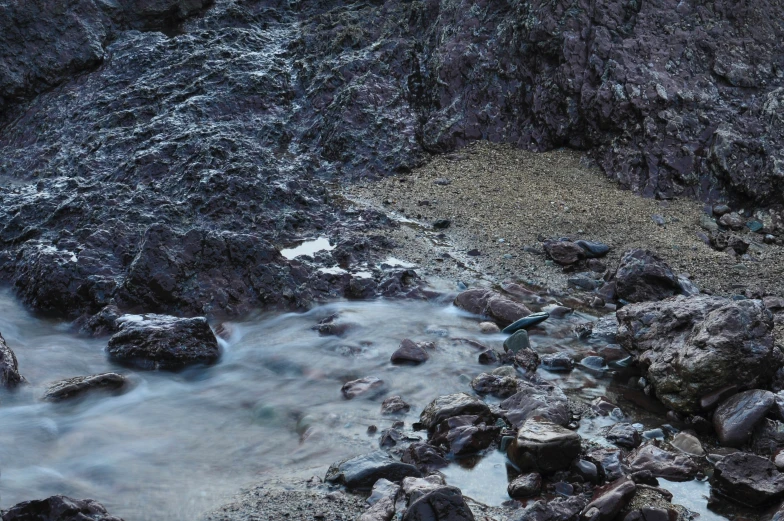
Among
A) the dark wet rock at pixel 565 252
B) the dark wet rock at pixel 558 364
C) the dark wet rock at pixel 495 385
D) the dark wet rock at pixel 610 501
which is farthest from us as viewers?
the dark wet rock at pixel 565 252

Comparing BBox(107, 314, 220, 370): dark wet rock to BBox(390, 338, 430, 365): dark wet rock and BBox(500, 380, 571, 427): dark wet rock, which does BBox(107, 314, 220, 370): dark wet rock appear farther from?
BBox(500, 380, 571, 427): dark wet rock

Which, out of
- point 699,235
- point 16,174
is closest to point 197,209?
point 16,174

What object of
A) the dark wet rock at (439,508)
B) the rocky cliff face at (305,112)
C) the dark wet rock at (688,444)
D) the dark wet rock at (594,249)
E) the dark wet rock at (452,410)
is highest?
the rocky cliff face at (305,112)

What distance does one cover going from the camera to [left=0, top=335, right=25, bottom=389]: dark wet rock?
14.8ft

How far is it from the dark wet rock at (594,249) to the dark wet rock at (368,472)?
3152 mm

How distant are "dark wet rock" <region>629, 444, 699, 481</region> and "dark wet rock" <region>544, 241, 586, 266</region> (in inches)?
102

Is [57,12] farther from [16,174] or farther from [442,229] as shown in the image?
[442,229]

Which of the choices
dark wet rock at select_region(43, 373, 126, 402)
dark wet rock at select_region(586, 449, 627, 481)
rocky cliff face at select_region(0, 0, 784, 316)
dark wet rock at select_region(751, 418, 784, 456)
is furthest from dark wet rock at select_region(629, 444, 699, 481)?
dark wet rock at select_region(43, 373, 126, 402)

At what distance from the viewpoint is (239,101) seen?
30.1ft

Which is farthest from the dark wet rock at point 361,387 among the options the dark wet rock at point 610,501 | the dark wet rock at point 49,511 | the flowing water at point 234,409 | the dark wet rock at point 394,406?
the dark wet rock at point 49,511

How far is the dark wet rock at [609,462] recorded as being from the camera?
11.4 ft

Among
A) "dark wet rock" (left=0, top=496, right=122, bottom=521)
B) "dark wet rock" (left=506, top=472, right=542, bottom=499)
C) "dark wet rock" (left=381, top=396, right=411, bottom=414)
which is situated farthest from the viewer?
"dark wet rock" (left=381, top=396, right=411, bottom=414)

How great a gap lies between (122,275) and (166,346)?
1165mm

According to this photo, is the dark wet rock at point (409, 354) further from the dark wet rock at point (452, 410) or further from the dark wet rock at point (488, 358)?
the dark wet rock at point (452, 410)
